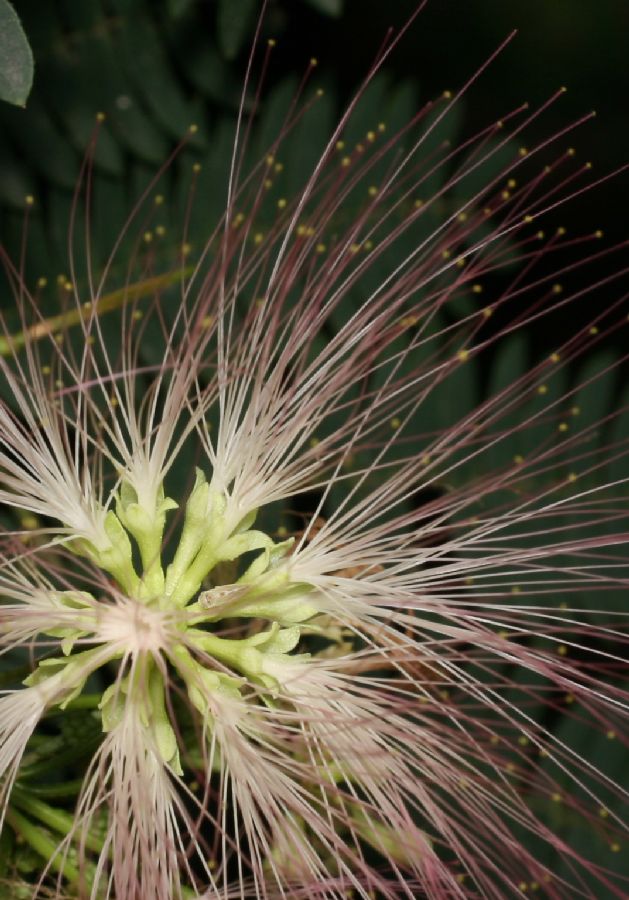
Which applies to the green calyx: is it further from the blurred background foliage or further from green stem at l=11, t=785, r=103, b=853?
the blurred background foliage

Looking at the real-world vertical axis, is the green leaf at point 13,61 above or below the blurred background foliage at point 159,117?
below

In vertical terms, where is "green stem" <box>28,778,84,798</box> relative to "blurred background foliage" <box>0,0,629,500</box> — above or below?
below

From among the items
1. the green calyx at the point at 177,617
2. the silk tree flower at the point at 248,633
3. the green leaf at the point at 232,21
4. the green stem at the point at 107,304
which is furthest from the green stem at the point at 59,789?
the green leaf at the point at 232,21

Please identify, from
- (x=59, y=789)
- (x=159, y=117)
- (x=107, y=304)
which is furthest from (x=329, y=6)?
(x=59, y=789)

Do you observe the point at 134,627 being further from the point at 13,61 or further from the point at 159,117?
the point at 159,117

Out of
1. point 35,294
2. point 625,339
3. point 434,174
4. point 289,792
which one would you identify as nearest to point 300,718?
point 289,792

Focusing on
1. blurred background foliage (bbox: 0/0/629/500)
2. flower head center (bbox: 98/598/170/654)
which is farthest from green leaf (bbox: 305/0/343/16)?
flower head center (bbox: 98/598/170/654)

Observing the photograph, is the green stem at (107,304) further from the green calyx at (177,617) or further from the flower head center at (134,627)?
the flower head center at (134,627)
